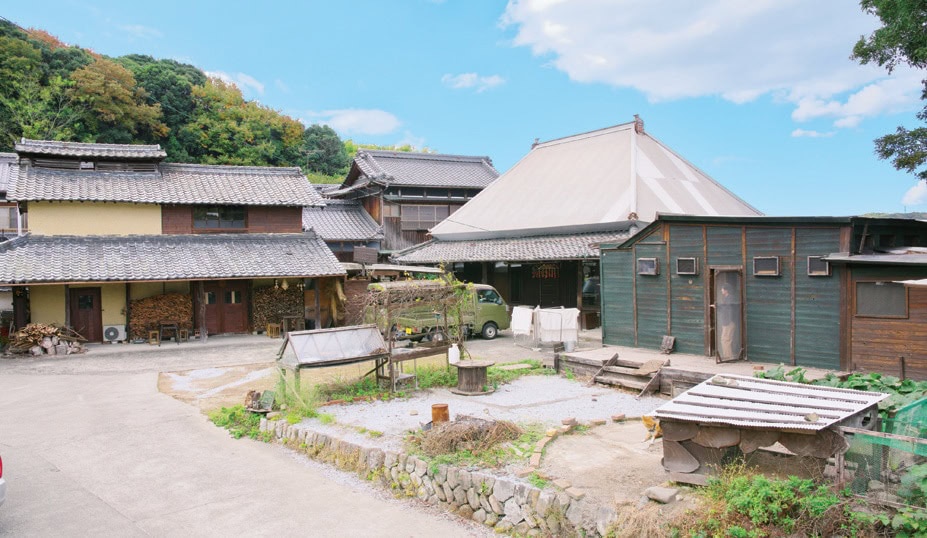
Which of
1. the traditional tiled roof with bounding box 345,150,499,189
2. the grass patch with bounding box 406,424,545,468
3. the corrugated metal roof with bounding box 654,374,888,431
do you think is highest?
the traditional tiled roof with bounding box 345,150,499,189

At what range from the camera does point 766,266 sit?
11.1 metres

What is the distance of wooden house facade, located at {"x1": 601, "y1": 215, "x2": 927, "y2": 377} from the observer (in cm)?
960

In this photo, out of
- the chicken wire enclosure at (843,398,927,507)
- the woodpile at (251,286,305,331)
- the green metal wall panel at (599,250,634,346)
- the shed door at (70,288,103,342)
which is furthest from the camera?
the woodpile at (251,286,305,331)

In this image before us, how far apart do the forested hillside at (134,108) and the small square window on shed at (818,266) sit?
3484 centimetres

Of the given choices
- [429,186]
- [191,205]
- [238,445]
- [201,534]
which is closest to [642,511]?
[201,534]

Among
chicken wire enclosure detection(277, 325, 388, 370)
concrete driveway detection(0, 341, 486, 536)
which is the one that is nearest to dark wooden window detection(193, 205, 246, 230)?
concrete driveway detection(0, 341, 486, 536)

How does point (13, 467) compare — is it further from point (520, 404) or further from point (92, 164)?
point (92, 164)

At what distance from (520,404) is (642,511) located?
4.76 meters

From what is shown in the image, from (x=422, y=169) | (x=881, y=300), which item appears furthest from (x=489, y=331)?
(x=422, y=169)

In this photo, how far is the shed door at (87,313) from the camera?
1867 cm

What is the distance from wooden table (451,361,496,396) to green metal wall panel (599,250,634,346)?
166 inches

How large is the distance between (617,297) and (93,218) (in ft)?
55.3

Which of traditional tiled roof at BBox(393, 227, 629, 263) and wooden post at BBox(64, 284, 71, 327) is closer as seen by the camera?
wooden post at BBox(64, 284, 71, 327)

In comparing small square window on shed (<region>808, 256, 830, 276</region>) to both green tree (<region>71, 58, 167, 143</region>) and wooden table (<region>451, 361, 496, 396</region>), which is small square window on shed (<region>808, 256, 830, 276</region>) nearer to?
wooden table (<region>451, 361, 496, 396</region>)
